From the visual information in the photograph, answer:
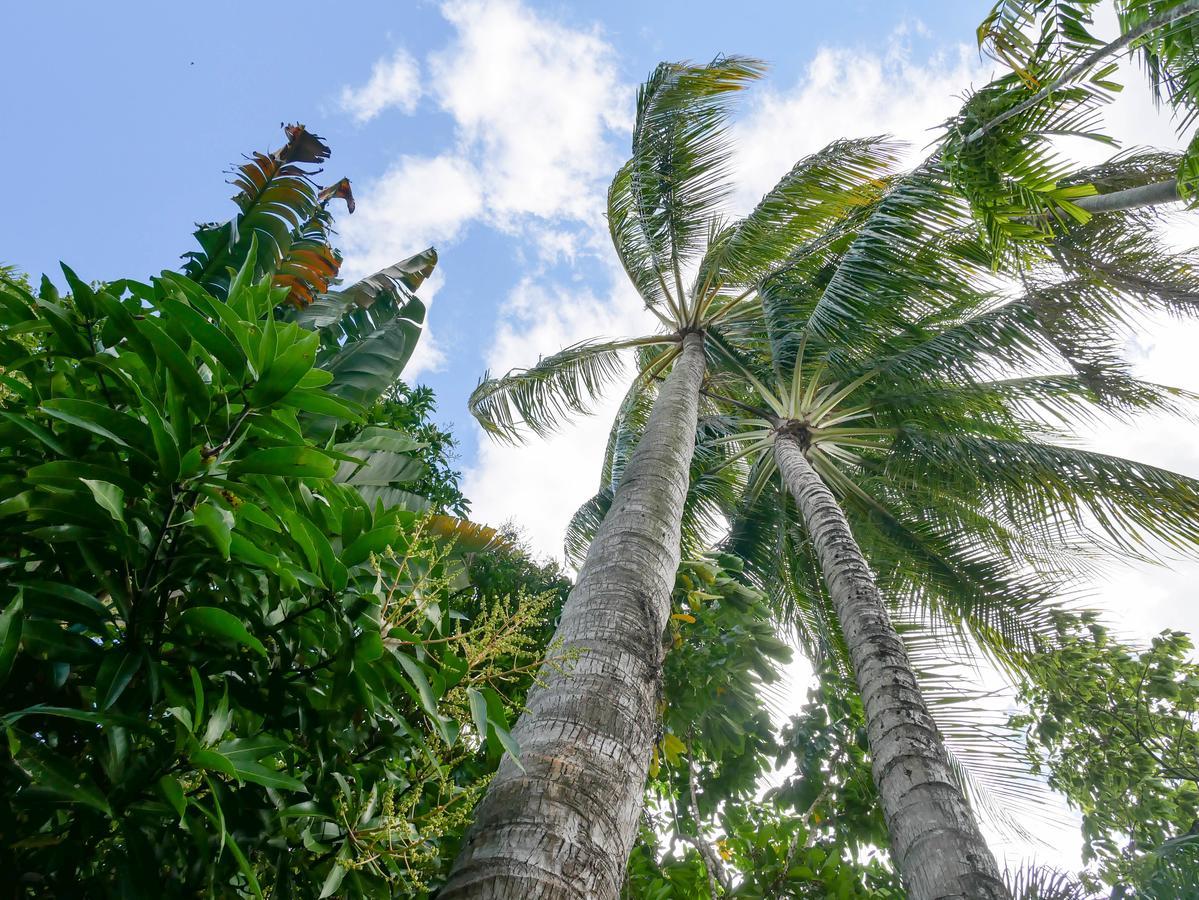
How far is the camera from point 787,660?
201 inches

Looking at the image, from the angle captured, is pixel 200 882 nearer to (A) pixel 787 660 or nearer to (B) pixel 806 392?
(A) pixel 787 660

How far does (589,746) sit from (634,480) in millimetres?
1950

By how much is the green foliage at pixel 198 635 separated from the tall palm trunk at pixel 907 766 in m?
2.53

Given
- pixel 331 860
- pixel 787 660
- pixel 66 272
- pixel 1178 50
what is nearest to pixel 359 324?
pixel 787 660

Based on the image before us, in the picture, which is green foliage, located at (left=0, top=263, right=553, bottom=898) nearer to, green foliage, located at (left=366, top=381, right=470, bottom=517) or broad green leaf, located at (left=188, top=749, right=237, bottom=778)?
broad green leaf, located at (left=188, top=749, right=237, bottom=778)

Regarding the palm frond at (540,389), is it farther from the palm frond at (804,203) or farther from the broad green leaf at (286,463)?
the broad green leaf at (286,463)

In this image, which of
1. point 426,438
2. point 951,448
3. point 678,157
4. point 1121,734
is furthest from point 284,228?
point 1121,734

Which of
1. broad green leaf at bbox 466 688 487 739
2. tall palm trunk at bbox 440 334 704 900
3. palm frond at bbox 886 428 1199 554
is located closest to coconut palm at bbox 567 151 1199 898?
palm frond at bbox 886 428 1199 554

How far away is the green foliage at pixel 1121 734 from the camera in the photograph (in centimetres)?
602

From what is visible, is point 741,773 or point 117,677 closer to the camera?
point 117,677

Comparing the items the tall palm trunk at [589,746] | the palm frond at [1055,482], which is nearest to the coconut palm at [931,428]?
the palm frond at [1055,482]

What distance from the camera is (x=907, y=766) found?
12.0 ft

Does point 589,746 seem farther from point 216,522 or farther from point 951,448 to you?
point 951,448

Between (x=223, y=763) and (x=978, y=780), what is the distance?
6946mm
